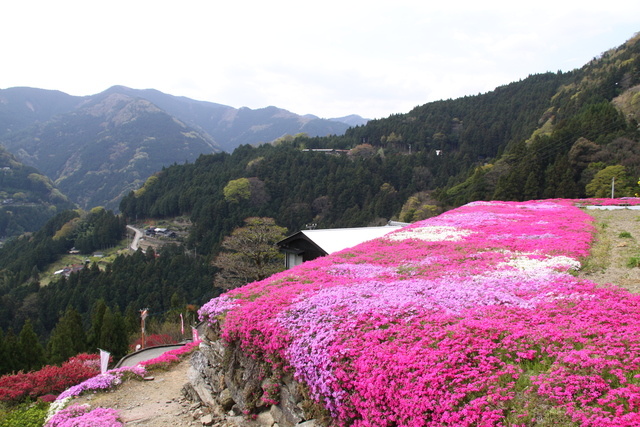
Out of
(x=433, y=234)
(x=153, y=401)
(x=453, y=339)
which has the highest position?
(x=433, y=234)

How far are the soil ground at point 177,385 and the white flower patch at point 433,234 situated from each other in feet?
13.6

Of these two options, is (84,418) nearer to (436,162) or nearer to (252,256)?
(252,256)

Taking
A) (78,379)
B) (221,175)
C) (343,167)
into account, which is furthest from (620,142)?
(221,175)

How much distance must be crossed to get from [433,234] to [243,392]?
10.1m

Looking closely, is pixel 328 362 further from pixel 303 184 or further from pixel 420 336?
pixel 303 184

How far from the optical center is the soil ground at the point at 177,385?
324 inches

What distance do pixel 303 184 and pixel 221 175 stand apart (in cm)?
2095

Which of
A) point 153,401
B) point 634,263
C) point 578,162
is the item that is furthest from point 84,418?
point 578,162

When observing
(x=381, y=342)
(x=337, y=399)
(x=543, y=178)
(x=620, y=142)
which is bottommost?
(x=337, y=399)

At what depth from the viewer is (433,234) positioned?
1513cm

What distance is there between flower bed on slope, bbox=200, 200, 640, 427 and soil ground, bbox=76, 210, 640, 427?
21.4 inches

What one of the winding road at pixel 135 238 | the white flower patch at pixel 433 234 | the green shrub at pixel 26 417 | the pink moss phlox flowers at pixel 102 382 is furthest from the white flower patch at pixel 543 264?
the winding road at pixel 135 238

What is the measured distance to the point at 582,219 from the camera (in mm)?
16266

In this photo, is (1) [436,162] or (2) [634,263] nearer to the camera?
(2) [634,263]
